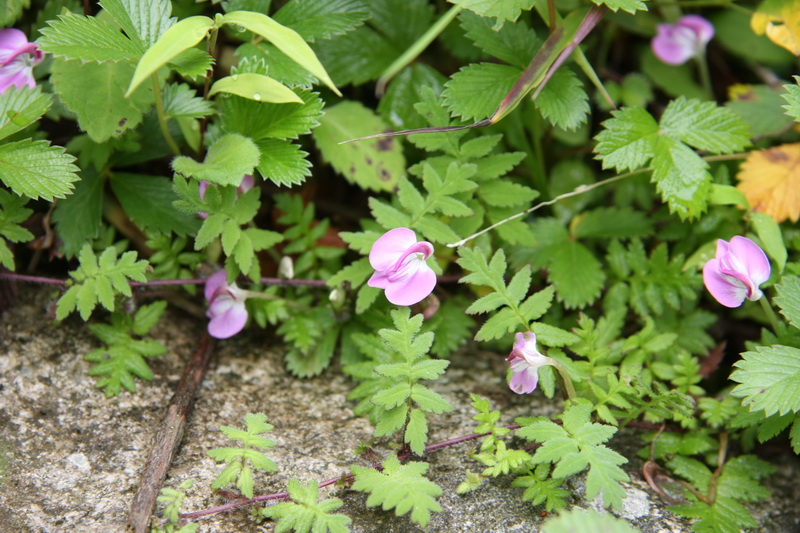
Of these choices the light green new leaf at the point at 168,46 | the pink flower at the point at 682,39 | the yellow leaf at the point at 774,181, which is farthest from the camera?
the pink flower at the point at 682,39

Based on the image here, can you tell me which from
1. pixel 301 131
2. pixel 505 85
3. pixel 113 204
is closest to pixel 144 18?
pixel 301 131

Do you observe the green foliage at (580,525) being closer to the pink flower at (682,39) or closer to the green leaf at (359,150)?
the green leaf at (359,150)

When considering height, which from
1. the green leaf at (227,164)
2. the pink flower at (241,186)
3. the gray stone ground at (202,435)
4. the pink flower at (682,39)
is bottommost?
the gray stone ground at (202,435)

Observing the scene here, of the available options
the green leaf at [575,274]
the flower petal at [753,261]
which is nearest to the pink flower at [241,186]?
the green leaf at [575,274]

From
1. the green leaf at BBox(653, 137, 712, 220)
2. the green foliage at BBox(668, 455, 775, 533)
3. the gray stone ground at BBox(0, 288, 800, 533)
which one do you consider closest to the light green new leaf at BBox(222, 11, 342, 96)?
the gray stone ground at BBox(0, 288, 800, 533)

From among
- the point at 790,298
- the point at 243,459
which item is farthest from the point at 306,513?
the point at 790,298

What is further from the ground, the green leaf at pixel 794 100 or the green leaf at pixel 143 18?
the green leaf at pixel 143 18
